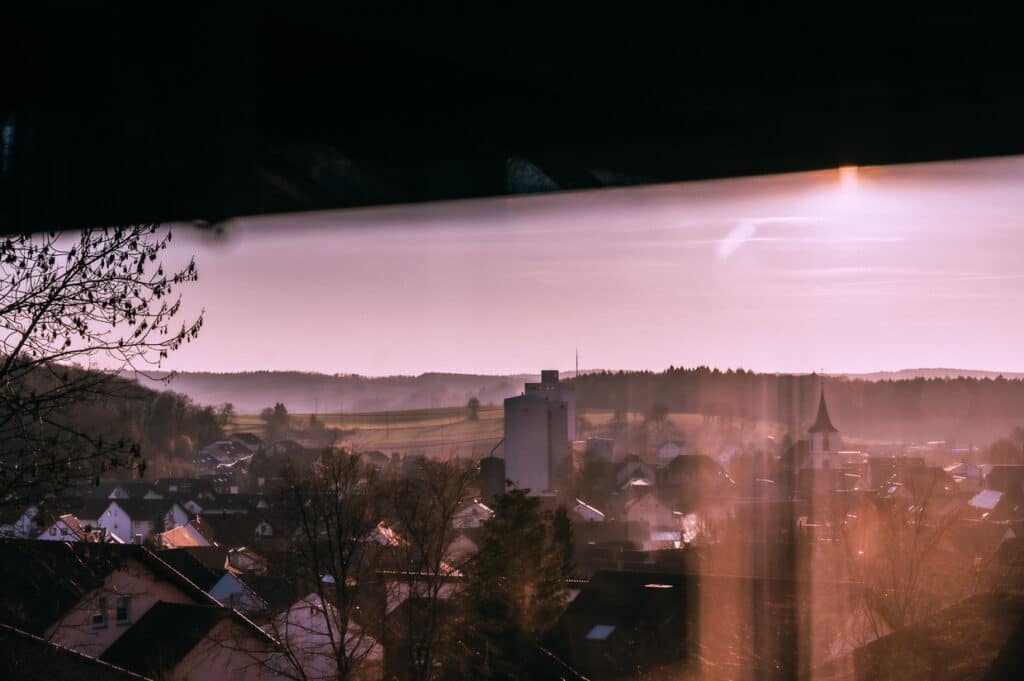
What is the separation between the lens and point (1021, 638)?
275 cm

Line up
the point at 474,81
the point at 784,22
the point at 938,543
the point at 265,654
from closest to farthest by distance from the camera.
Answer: the point at 784,22
the point at 474,81
the point at 938,543
the point at 265,654

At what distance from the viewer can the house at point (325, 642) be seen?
899 centimetres

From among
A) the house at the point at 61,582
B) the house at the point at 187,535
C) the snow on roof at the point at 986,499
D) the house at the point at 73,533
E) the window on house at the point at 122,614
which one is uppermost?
the house at the point at 73,533

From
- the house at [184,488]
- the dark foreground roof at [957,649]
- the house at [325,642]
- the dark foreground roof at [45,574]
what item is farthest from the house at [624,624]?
the house at [184,488]

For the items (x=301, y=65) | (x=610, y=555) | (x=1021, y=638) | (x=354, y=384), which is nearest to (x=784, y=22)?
(x=301, y=65)

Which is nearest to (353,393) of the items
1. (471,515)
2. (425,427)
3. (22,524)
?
(425,427)

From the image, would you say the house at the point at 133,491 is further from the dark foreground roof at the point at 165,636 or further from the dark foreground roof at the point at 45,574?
the dark foreground roof at the point at 45,574

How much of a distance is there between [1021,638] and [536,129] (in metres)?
1.92

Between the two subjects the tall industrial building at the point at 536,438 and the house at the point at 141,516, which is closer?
the house at the point at 141,516

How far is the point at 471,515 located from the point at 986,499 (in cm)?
1114

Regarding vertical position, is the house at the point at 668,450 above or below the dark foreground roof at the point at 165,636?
above

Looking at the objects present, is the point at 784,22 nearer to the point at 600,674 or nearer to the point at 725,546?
the point at 600,674

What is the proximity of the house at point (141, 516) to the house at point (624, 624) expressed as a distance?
585 inches

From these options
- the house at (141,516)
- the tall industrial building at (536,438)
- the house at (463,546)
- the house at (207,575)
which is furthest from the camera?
the tall industrial building at (536,438)
